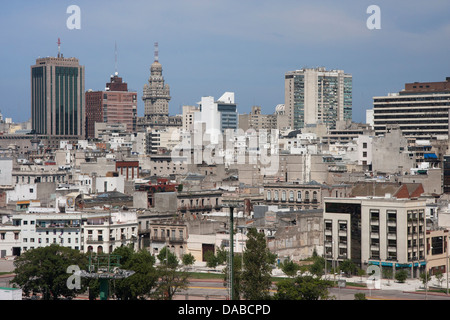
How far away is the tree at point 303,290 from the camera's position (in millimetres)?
49969

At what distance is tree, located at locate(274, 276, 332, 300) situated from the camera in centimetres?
4997

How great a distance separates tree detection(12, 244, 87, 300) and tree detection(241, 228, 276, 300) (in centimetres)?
1044

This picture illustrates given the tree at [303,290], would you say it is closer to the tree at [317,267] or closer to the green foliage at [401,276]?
the tree at [317,267]

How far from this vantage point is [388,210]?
2520 inches

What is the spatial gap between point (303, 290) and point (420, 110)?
416 ft

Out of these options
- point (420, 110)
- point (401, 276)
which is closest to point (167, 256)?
point (401, 276)

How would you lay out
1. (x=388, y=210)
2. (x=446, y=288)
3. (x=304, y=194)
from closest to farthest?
Result: (x=446, y=288) < (x=388, y=210) < (x=304, y=194)

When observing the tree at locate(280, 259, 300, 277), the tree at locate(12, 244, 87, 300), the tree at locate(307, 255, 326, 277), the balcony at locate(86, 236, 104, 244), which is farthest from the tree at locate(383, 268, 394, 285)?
the balcony at locate(86, 236, 104, 244)

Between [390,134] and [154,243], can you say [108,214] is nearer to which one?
[154,243]

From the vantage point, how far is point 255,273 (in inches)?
1969

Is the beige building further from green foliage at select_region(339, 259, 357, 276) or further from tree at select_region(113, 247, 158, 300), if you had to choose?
tree at select_region(113, 247, 158, 300)
